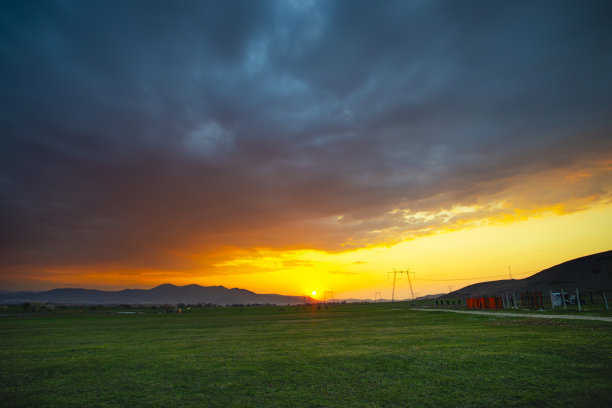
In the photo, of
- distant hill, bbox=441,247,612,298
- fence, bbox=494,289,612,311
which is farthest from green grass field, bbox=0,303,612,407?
distant hill, bbox=441,247,612,298

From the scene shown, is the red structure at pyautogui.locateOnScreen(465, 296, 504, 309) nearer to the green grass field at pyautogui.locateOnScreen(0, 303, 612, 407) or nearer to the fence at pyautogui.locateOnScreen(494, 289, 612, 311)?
the fence at pyautogui.locateOnScreen(494, 289, 612, 311)

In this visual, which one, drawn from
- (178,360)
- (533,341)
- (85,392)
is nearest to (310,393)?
(85,392)

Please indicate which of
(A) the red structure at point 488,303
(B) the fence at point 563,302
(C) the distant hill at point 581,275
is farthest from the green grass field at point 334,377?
(C) the distant hill at point 581,275

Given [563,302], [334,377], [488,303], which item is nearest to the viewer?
[334,377]

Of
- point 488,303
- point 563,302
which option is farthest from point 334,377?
point 488,303

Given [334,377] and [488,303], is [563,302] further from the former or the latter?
[334,377]

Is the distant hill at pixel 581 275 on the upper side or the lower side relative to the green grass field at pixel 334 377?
upper

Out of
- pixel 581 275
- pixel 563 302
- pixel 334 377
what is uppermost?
pixel 581 275

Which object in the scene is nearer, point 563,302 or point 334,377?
point 334,377

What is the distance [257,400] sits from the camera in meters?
7.83

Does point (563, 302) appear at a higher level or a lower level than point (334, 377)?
higher

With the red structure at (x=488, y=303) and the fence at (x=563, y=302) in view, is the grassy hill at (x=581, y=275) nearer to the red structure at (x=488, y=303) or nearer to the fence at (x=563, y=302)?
the fence at (x=563, y=302)

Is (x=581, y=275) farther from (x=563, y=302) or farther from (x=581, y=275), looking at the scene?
(x=563, y=302)

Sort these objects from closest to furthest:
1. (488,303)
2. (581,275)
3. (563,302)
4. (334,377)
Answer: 1. (334,377)
2. (563,302)
3. (488,303)
4. (581,275)
